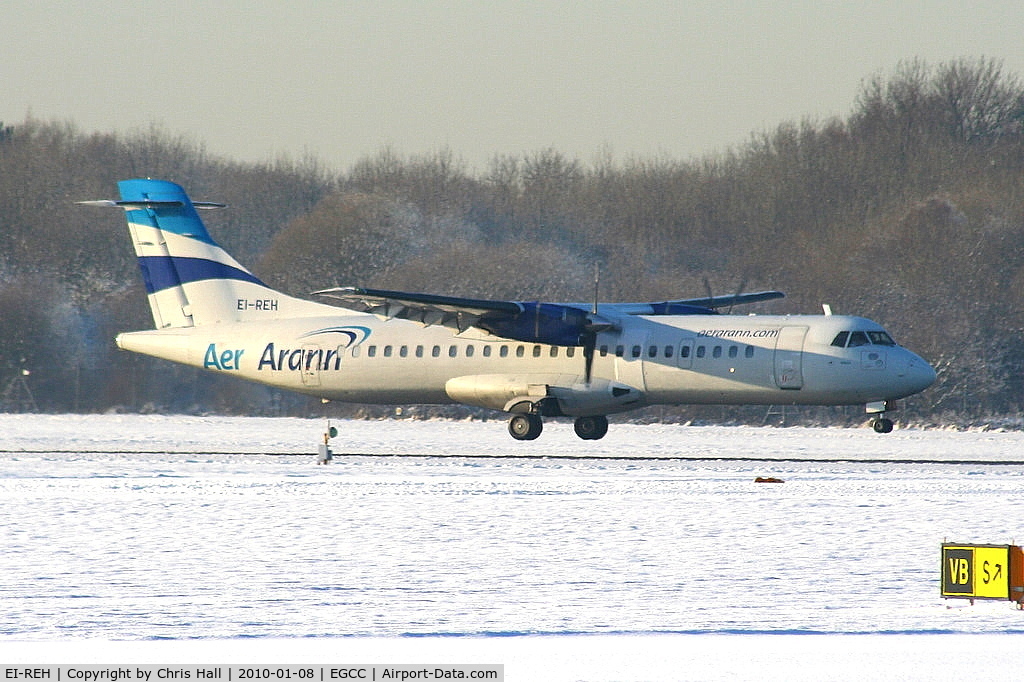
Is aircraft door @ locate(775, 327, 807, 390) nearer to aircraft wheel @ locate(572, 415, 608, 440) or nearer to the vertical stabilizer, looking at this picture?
aircraft wheel @ locate(572, 415, 608, 440)

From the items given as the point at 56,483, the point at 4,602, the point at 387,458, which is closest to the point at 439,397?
the point at 387,458

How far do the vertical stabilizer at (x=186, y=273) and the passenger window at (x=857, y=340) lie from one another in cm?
1372

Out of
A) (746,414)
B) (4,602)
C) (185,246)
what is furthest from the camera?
(746,414)

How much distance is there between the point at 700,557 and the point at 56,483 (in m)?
13.4

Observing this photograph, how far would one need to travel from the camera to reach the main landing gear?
115 ft

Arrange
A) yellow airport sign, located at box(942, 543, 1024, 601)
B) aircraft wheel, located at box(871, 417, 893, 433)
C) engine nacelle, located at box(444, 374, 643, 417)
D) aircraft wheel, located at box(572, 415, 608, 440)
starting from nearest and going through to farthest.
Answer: yellow airport sign, located at box(942, 543, 1024, 601) < aircraft wheel, located at box(871, 417, 893, 433) < engine nacelle, located at box(444, 374, 643, 417) < aircraft wheel, located at box(572, 415, 608, 440)

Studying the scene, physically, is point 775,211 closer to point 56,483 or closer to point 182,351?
point 182,351

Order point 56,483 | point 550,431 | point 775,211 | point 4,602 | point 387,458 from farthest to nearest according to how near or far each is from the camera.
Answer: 1. point 775,211
2. point 550,431
3. point 387,458
4. point 56,483
5. point 4,602

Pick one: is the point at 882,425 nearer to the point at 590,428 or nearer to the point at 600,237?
the point at 590,428

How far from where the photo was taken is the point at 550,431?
4272cm

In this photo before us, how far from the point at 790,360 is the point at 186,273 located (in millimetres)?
15936

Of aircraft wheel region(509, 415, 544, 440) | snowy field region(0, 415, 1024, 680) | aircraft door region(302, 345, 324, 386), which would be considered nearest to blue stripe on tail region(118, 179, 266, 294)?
aircraft door region(302, 345, 324, 386)

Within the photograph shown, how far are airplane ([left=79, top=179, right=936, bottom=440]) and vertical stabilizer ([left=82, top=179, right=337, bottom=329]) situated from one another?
→ 0.04 meters

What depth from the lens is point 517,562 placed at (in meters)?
16.1
